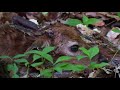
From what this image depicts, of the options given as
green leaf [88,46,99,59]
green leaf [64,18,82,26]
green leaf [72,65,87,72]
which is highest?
green leaf [64,18,82,26]

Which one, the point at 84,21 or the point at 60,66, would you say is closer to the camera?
the point at 60,66

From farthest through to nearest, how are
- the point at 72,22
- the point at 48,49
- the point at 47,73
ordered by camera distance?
the point at 72,22, the point at 48,49, the point at 47,73

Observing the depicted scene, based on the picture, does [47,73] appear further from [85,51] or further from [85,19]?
[85,19]

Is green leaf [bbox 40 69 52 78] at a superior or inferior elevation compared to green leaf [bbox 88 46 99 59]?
inferior

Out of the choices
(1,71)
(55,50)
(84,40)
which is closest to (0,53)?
(1,71)

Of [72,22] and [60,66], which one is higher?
[72,22]

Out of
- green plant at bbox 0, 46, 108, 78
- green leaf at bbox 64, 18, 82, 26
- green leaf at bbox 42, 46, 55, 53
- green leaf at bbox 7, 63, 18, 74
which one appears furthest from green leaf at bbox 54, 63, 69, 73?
green leaf at bbox 64, 18, 82, 26

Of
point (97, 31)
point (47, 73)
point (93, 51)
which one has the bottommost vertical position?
point (47, 73)

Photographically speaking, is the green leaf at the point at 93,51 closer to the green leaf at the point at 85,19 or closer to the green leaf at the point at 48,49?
the green leaf at the point at 48,49

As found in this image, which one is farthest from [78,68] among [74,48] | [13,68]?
[13,68]

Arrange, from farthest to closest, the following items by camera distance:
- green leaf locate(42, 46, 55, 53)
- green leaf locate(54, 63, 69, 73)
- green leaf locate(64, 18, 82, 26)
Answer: green leaf locate(64, 18, 82, 26) < green leaf locate(42, 46, 55, 53) < green leaf locate(54, 63, 69, 73)

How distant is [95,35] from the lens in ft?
8.07

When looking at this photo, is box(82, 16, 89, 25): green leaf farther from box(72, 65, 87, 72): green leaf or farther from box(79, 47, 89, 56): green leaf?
box(72, 65, 87, 72): green leaf

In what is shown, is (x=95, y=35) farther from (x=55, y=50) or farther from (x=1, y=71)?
(x=1, y=71)
